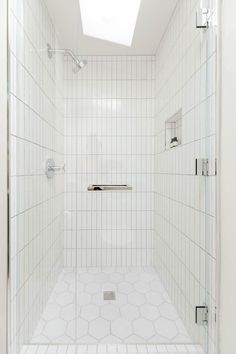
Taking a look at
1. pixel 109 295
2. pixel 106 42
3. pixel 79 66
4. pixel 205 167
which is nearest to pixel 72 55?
Answer: pixel 79 66

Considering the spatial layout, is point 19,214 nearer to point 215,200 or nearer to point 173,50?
point 215,200

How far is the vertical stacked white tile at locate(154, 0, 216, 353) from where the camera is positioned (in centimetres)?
128

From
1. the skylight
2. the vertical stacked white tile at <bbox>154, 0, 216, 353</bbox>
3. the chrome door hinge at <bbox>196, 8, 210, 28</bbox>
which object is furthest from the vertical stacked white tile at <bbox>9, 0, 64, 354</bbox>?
the chrome door hinge at <bbox>196, 8, 210, 28</bbox>

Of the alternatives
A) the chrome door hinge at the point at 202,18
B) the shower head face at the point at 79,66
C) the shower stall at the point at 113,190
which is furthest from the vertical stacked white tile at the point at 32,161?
Answer: the chrome door hinge at the point at 202,18

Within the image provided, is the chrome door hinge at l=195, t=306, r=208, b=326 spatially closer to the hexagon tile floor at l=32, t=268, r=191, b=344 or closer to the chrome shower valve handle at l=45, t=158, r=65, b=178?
the hexagon tile floor at l=32, t=268, r=191, b=344

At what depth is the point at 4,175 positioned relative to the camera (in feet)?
3.88

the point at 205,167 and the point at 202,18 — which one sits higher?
the point at 202,18

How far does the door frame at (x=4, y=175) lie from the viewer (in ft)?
3.82

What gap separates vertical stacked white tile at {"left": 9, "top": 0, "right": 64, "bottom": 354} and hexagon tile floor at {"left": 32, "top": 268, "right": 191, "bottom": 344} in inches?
4.2

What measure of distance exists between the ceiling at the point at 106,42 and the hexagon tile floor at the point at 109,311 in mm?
1756

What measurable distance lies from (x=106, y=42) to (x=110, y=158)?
0.92m

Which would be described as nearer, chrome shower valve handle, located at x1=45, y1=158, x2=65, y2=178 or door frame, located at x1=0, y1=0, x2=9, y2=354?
door frame, located at x1=0, y1=0, x2=9, y2=354

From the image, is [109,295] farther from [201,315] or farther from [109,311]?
[201,315]

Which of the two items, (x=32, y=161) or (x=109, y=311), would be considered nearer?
(x=32, y=161)
